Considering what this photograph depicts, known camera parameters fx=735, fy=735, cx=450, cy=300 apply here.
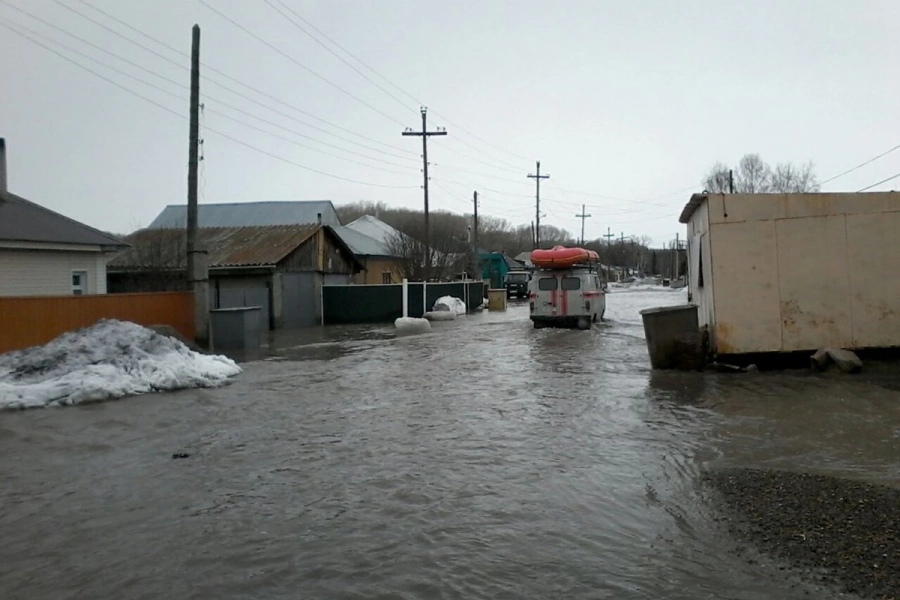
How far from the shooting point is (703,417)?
30.3 ft

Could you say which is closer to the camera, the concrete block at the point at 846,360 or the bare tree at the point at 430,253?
the concrete block at the point at 846,360

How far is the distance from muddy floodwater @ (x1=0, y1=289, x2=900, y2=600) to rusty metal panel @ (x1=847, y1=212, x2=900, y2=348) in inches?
30.4

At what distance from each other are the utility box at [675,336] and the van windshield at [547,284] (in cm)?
979

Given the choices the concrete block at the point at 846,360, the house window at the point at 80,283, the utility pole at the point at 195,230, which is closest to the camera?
the concrete block at the point at 846,360

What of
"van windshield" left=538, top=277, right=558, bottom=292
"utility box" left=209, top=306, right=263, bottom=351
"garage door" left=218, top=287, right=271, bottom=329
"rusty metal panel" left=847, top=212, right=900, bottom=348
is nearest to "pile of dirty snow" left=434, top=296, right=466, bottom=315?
"garage door" left=218, top=287, right=271, bottom=329

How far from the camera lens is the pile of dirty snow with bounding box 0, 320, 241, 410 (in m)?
11.1

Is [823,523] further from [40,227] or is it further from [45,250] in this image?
[40,227]

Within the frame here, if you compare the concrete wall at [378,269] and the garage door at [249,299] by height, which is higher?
the concrete wall at [378,269]

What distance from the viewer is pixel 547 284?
23.2 metres

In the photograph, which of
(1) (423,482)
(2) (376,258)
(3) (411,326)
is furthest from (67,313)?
A: (2) (376,258)

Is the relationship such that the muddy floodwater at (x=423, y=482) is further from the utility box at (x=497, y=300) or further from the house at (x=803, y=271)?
the utility box at (x=497, y=300)

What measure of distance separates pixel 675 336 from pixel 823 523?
26.9ft

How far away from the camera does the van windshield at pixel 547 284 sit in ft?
75.9

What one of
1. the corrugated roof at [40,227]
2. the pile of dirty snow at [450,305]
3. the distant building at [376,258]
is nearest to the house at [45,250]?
the corrugated roof at [40,227]
